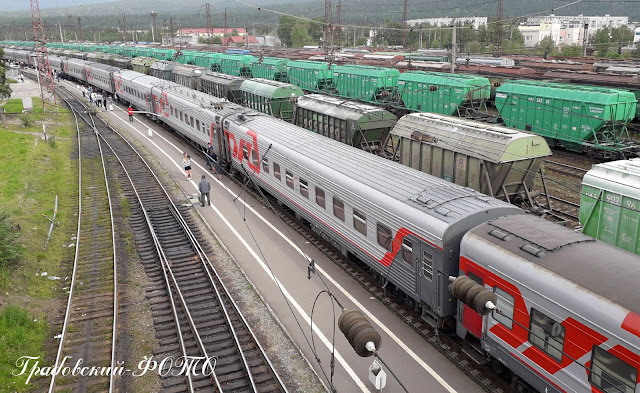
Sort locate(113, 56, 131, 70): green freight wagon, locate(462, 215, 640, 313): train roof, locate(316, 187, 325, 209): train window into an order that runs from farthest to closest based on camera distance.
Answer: locate(113, 56, 131, 70): green freight wagon
locate(316, 187, 325, 209): train window
locate(462, 215, 640, 313): train roof

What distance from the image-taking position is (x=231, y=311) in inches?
553

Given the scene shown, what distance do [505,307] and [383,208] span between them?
443 cm

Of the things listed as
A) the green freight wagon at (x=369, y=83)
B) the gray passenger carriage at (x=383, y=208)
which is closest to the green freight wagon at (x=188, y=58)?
the green freight wagon at (x=369, y=83)

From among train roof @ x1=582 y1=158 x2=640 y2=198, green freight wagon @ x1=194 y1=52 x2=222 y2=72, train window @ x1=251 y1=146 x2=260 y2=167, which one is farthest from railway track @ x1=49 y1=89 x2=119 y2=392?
green freight wagon @ x1=194 y1=52 x2=222 y2=72

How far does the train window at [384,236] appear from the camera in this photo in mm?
12999

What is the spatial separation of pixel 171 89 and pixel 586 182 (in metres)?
31.1

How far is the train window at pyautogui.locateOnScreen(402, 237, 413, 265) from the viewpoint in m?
12.1

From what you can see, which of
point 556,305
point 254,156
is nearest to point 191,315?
point 556,305

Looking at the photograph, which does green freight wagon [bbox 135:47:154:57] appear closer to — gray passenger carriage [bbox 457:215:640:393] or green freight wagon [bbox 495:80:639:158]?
green freight wagon [bbox 495:80:639:158]

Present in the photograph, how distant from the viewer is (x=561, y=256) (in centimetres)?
902

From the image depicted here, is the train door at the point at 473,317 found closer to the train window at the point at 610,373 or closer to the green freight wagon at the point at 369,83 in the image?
the train window at the point at 610,373

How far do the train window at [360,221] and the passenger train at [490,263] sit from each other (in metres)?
0.06

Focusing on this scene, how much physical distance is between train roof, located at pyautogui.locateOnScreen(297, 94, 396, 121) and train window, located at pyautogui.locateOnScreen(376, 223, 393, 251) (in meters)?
11.5

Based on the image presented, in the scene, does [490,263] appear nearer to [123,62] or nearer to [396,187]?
[396,187]
